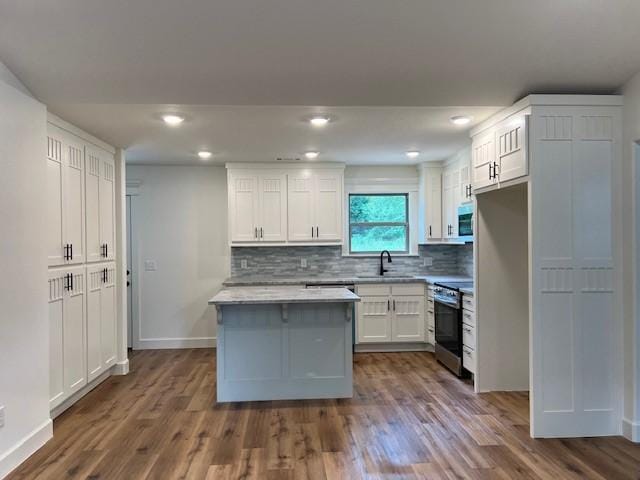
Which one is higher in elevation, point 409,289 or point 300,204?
point 300,204

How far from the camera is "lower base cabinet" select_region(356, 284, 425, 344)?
505 centimetres

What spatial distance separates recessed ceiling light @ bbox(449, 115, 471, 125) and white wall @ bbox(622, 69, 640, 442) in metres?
1.06

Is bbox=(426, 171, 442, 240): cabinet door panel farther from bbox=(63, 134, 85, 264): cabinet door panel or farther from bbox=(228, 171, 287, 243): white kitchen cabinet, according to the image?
bbox=(63, 134, 85, 264): cabinet door panel

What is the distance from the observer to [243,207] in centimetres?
520

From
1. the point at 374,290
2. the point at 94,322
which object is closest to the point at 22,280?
the point at 94,322

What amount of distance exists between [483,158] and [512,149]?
0.50m

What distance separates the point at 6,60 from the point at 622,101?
153 inches

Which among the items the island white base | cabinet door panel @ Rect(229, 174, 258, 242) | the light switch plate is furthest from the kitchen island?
the light switch plate

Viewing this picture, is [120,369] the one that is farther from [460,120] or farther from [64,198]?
[460,120]

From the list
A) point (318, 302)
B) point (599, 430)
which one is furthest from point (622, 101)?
point (318, 302)

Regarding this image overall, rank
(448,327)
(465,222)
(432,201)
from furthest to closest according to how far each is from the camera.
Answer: (432,201) < (465,222) < (448,327)

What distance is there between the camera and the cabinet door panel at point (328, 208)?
17.3 feet

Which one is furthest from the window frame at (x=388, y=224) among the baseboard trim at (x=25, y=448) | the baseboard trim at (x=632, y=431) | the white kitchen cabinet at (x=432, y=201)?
the baseboard trim at (x=25, y=448)

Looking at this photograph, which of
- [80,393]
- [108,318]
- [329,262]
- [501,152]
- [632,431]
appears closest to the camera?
[632,431]
